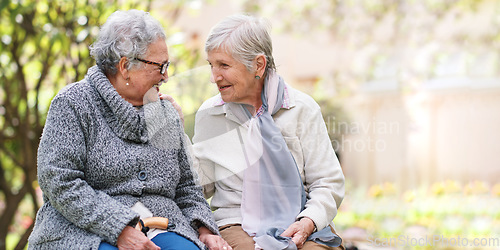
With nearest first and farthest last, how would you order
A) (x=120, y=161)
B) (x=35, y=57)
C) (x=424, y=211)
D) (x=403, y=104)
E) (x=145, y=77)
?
(x=120, y=161) → (x=145, y=77) → (x=35, y=57) → (x=424, y=211) → (x=403, y=104)

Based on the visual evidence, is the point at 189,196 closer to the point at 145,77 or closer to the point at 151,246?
the point at 151,246

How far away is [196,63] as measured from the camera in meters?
3.26

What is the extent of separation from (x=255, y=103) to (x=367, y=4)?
13.0ft

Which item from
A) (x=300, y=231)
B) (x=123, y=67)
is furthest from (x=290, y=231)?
(x=123, y=67)

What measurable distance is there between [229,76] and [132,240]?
0.71 meters

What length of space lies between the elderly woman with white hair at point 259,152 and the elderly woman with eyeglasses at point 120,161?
14 centimetres

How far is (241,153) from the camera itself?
2100 millimetres

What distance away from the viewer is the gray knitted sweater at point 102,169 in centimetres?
166

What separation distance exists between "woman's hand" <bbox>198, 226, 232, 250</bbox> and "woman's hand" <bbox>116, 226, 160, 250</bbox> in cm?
26

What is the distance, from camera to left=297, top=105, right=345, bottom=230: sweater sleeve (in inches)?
78.8

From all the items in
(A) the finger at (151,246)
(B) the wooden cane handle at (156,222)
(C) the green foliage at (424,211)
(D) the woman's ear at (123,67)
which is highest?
(D) the woman's ear at (123,67)

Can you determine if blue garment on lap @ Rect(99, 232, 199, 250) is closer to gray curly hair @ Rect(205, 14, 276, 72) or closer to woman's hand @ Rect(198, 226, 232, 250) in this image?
woman's hand @ Rect(198, 226, 232, 250)

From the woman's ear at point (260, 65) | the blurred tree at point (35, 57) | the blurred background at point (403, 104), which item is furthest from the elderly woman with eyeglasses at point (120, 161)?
the blurred background at point (403, 104)

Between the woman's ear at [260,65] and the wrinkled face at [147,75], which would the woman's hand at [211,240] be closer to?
the wrinkled face at [147,75]
